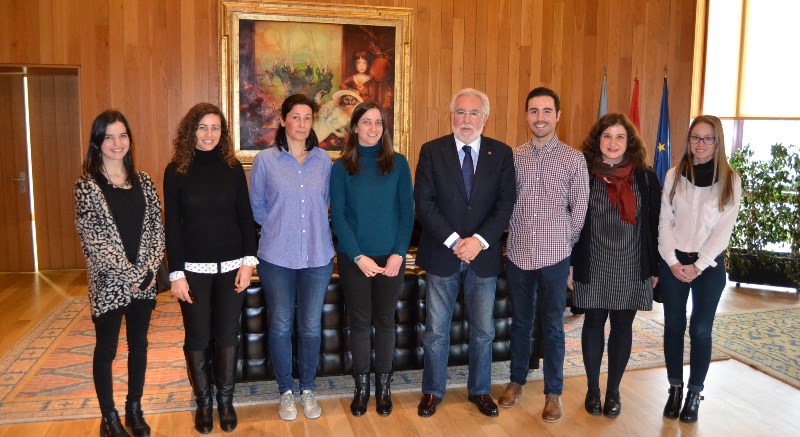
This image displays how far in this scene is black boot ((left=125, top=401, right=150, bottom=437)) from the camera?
3.04 meters

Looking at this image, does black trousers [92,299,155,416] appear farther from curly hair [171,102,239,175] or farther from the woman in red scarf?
the woman in red scarf

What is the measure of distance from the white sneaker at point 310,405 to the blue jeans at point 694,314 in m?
1.86

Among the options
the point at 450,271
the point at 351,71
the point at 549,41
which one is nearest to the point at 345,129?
the point at 351,71

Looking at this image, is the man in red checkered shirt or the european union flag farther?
the european union flag

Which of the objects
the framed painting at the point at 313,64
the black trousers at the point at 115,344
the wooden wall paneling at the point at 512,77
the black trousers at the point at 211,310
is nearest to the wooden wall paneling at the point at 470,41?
the wooden wall paneling at the point at 512,77

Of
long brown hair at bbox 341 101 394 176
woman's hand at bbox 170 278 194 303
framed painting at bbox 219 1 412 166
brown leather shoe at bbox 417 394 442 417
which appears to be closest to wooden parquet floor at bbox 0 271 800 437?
brown leather shoe at bbox 417 394 442 417

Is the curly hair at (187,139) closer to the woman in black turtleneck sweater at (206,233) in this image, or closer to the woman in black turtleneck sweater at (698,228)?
the woman in black turtleneck sweater at (206,233)

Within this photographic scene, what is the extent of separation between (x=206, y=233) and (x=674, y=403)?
101 inches

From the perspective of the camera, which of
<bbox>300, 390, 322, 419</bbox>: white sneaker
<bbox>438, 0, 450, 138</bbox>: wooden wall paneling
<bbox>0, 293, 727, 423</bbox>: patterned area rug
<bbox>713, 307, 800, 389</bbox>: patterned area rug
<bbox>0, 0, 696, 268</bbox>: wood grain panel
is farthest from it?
<bbox>438, 0, 450, 138</bbox>: wooden wall paneling

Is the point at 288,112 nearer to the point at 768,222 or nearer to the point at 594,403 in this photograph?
the point at 594,403

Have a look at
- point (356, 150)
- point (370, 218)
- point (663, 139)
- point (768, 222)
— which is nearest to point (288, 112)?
point (356, 150)

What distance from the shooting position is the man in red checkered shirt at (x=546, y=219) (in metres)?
3.18

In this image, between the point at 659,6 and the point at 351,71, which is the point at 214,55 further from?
the point at 659,6

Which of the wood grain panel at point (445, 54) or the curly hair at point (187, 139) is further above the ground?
the wood grain panel at point (445, 54)
